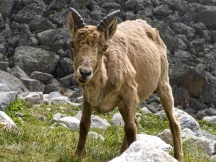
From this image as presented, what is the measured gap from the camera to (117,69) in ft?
32.7

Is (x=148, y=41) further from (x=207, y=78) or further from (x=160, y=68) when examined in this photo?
(x=207, y=78)

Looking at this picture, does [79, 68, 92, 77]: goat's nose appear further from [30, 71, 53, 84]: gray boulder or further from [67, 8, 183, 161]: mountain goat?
[30, 71, 53, 84]: gray boulder

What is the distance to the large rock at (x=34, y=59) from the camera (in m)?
38.8

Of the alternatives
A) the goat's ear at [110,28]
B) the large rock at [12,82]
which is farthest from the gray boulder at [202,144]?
the large rock at [12,82]

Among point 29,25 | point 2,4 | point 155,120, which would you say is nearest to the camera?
point 155,120

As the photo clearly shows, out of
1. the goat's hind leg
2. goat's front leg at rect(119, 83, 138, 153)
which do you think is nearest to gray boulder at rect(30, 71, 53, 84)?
the goat's hind leg

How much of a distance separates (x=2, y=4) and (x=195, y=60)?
59.6 feet

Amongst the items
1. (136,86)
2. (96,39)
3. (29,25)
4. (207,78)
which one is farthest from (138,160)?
(29,25)

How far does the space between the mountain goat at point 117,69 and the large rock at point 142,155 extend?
5.53 ft

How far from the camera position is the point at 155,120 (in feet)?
69.2

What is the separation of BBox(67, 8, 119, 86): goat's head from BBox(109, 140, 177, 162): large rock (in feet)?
5.52

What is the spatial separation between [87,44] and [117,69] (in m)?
1.13

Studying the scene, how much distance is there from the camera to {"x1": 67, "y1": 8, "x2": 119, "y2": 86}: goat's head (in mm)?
8719

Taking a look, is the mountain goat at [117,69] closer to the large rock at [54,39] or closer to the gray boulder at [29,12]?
the large rock at [54,39]
